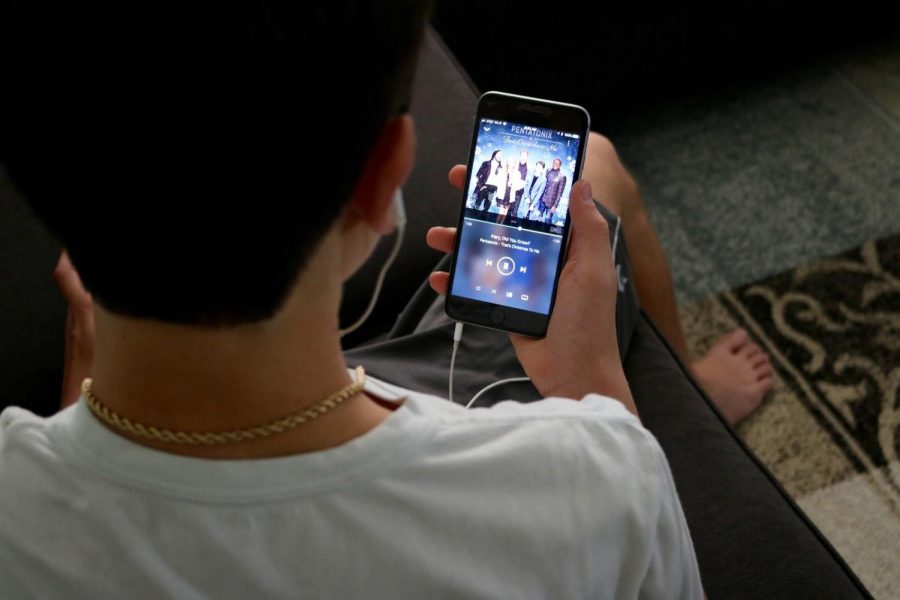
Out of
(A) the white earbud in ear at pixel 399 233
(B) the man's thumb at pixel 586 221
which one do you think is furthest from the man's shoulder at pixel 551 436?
(B) the man's thumb at pixel 586 221

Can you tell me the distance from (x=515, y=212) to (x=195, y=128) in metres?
0.54

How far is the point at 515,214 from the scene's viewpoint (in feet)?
2.98

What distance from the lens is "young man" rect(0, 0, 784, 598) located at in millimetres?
406

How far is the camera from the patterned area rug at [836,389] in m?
1.19

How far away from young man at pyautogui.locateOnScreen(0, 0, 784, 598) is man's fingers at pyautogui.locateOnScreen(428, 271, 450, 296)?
11.7 inches

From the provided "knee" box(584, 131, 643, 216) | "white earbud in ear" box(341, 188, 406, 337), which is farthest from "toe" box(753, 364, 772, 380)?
"white earbud in ear" box(341, 188, 406, 337)

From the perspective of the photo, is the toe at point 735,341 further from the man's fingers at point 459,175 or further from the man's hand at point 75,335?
the man's hand at point 75,335

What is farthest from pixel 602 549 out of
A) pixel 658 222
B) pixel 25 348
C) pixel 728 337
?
pixel 658 222

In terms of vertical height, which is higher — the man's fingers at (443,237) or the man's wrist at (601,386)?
the man's fingers at (443,237)

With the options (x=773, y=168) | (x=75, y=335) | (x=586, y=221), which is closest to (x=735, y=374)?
(x=773, y=168)

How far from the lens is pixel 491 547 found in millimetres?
536

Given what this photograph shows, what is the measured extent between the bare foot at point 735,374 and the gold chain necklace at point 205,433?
2.75ft

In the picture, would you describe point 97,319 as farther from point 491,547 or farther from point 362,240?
point 491,547

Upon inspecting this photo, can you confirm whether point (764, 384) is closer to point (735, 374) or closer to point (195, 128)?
point (735, 374)
